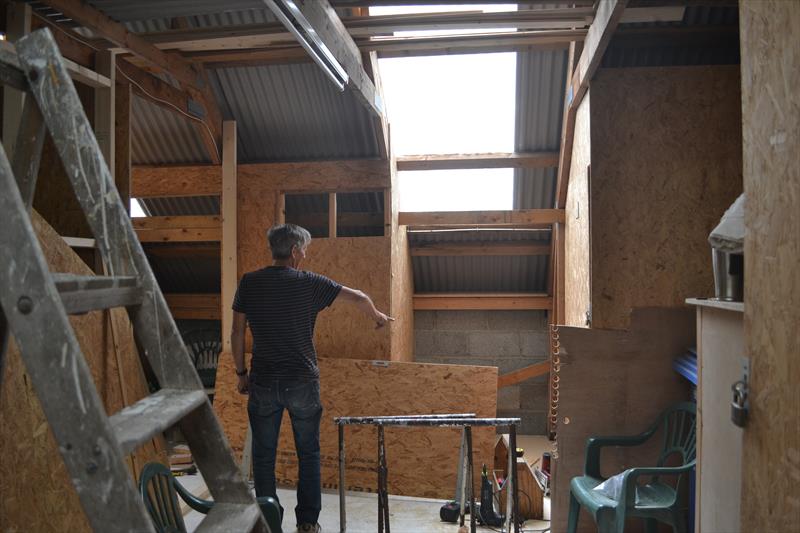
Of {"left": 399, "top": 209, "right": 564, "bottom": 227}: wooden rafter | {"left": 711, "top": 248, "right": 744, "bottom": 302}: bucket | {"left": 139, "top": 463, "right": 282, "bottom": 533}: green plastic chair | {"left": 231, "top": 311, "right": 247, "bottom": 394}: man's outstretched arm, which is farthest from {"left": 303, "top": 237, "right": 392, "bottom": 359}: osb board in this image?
{"left": 711, "top": 248, "right": 744, "bottom": 302}: bucket

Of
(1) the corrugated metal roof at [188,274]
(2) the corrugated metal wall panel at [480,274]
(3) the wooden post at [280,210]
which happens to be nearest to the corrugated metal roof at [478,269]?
(2) the corrugated metal wall panel at [480,274]

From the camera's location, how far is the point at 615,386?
12.4 ft

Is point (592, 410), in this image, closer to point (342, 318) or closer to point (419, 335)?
point (342, 318)

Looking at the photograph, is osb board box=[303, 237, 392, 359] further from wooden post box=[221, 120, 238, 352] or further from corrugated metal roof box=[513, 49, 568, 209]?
corrugated metal roof box=[513, 49, 568, 209]

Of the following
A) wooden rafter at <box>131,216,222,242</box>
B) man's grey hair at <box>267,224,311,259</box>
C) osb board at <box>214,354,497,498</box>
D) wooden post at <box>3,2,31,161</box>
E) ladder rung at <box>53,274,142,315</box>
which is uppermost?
wooden post at <box>3,2,31,161</box>

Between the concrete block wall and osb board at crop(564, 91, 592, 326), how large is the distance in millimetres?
1970

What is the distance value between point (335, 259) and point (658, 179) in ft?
9.40

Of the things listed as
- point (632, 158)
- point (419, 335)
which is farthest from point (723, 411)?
point (419, 335)

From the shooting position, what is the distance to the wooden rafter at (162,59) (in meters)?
3.45

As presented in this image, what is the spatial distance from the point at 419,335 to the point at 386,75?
3156 mm

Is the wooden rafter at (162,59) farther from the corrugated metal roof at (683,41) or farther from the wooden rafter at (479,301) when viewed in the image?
the corrugated metal roof at (683,41)

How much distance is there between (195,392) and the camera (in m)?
1.49

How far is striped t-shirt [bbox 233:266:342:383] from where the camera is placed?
3102 mm

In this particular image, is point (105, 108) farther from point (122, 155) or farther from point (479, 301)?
point (479, 301)
